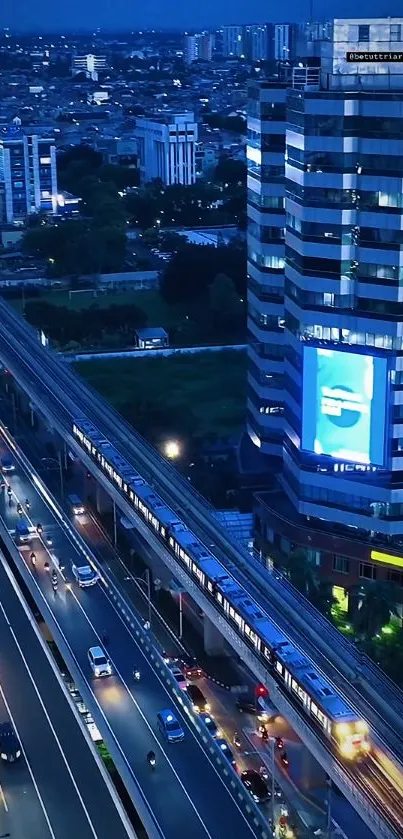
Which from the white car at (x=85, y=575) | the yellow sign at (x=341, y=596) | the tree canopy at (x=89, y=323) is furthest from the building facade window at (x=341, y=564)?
the tree canopy at (x=89, y=323)

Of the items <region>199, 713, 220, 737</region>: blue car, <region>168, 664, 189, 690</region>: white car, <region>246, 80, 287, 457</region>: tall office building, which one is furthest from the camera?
<region>246, 80, 287, 457</region>: tall office building

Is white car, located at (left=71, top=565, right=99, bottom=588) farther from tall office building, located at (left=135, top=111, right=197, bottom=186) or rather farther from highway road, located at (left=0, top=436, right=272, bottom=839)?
tall office building, located at (left=135, top=111, right=197, bottom=186)

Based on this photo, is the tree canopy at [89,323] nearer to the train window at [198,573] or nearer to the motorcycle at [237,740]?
the train window at [198,573]

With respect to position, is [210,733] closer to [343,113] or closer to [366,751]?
[366,751]

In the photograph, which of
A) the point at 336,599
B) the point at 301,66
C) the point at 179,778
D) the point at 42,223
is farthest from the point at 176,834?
the point at 42,223

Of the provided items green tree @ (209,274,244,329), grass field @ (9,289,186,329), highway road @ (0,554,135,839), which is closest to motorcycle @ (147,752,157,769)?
highway road @ (0,554,135,839)

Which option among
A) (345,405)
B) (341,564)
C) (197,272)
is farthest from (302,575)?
(197,272)

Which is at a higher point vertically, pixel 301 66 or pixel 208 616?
pixel 301 66
